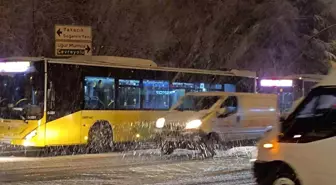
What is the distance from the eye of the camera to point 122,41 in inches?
1132

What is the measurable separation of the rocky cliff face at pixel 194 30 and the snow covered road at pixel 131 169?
10.3m

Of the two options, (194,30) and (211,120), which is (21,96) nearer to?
(211,120)

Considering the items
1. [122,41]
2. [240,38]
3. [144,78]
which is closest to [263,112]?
[144,78]

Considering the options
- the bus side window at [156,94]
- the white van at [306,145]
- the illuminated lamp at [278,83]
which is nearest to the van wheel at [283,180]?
the white van at [306,145]

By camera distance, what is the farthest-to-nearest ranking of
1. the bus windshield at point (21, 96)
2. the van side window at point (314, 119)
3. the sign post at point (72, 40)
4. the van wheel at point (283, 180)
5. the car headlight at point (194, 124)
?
the sign post at point (72, 40), the bus windshield at point (21, 96), the car headlight at point (194, 124), the van wheel at point (283, 180), the van side window at point (314, 119)

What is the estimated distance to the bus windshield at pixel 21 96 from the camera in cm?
1700

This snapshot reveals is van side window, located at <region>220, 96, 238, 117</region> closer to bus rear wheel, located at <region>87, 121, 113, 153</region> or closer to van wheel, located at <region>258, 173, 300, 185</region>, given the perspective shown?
bus rear wheel, located at <region>87, 121, 113, 153</region>

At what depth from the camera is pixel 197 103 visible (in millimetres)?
17859

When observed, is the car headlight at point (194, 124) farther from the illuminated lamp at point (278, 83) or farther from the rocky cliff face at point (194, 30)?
the illuminated lamp at point (278, 83)

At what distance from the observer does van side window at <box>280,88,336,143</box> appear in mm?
8023

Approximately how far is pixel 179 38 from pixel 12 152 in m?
14.8

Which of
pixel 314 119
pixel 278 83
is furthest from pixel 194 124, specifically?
pixel 278 83

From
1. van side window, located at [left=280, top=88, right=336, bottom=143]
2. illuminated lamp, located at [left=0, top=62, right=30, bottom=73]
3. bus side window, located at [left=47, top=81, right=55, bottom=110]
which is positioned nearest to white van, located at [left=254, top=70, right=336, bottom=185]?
van side window, located at [left=280, top=88, right=336, bottom=143]

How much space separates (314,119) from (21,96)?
11.1 metres
